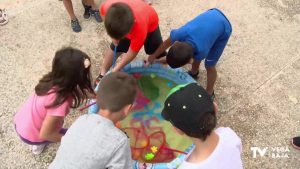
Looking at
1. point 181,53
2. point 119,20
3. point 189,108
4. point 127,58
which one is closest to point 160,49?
point 127,58

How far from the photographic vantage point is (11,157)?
3100 millimetres

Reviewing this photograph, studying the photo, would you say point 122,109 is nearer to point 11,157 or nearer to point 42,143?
point 42,143

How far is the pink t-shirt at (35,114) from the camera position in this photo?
2580mm

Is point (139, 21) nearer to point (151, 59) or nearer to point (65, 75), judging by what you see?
point (151, 59)

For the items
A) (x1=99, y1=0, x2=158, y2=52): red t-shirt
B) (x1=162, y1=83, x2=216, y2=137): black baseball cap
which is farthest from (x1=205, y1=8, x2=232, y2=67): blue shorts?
(x1=162, y1=83, x2=216, y2=137): black baseball cap

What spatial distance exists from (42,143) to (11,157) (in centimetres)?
34

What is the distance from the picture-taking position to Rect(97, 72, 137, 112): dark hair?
2244 mm

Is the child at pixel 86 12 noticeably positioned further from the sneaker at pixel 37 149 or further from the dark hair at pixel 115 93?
the dark hair at pixel 115 93

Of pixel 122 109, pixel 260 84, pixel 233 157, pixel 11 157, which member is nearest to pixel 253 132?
pixel 260 84

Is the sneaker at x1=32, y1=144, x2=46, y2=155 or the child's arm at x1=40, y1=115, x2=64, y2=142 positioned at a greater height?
the child's arm at x1=40, y1=115, x2=64, y2=142

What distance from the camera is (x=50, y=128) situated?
2668 mm

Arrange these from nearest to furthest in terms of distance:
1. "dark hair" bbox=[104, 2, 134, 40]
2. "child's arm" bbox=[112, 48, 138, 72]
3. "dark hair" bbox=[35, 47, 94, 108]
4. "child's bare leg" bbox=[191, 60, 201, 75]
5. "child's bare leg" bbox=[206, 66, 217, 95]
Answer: "dark hair" bbox=[35, 47, 94, 108] → "dark hair" bbox=[104, 2, 134, 40] → "child's arm" bbox=[112, 48, 138, 72] → "child's bare leg" bbox=[206, 66, 217, 95] → "child's bare leg" bbox=[191, 60, 201, 75]

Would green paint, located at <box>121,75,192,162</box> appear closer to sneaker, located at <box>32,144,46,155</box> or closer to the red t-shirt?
the red t-shirt

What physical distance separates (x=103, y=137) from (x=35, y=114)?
2.75ft
